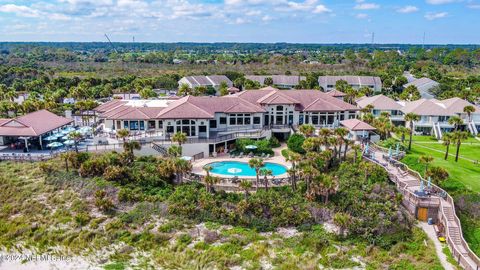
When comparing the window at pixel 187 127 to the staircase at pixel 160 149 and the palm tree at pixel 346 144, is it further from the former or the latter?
the palm tree at pixel 346 144

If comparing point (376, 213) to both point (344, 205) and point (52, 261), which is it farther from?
point (52, 261)

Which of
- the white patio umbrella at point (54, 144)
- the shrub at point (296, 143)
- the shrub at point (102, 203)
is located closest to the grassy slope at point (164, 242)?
the shrub at point (102, 203)

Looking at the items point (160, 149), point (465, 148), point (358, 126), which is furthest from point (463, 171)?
point (160, 149)

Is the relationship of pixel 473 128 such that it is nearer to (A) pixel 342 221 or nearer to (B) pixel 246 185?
(A) pixel 342 221

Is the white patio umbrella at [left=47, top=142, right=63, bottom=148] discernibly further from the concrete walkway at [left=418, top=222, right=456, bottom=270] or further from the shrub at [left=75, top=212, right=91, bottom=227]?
the concrete walkway at [left=418, top=222, right=456, bottom=270]

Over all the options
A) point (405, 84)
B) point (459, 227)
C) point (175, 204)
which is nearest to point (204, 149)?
point (175, 204)

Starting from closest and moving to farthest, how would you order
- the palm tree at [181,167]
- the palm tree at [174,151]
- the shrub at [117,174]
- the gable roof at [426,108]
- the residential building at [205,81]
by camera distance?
the palm tree at [181,167], the shrub at [117,174], the palm tree at [174,151], the gable roof at [426,108], the residential building at [205,81]
